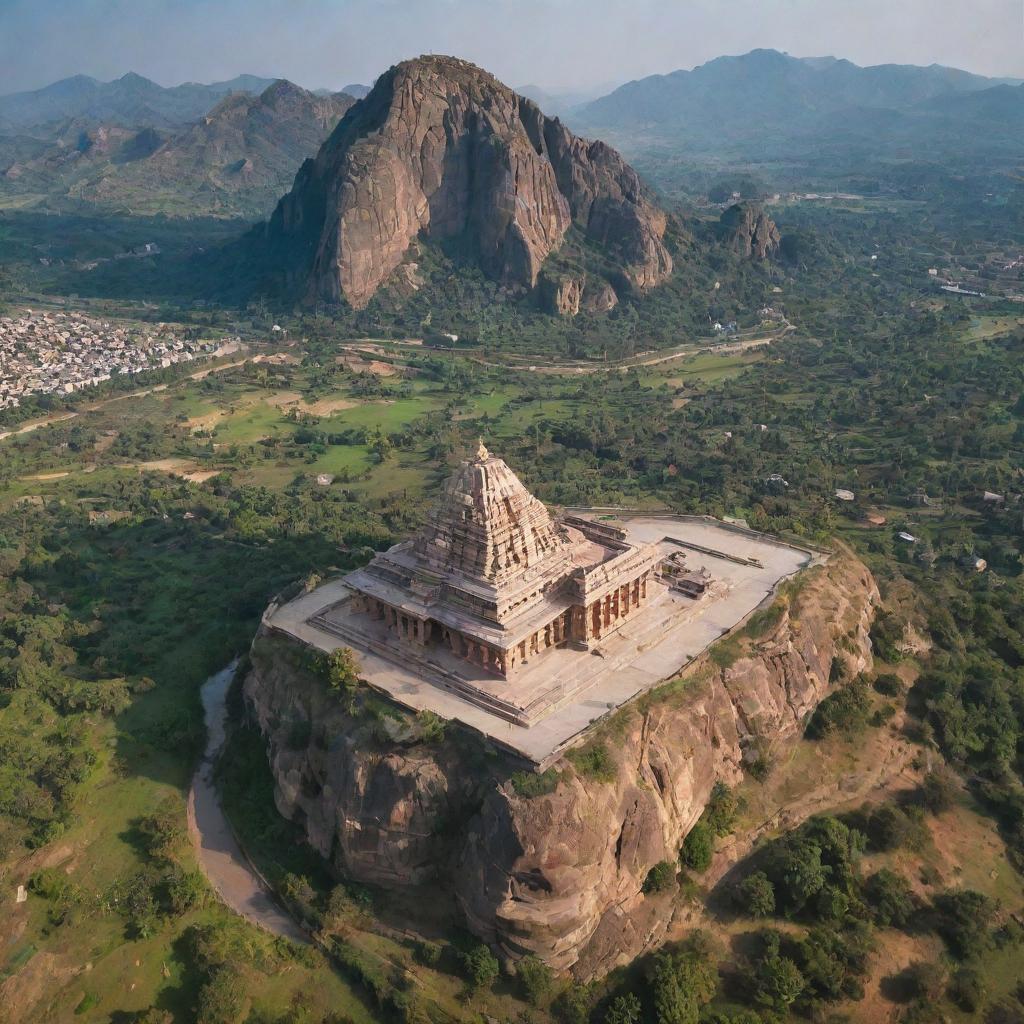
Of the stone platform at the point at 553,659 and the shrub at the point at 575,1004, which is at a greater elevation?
the stone platform at the point at 553,659

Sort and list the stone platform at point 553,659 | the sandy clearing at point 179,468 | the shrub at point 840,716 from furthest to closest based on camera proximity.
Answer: the sandy clearing at point 179,468
the shrub at point 840,716
the stone platform at point 553,659

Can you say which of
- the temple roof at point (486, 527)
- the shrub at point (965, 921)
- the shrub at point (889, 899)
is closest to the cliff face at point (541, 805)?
the shrub at point (889, 899)

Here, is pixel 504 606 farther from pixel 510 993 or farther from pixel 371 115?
pixel 371 115

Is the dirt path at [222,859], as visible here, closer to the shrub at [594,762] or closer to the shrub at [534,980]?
the shrub at [534,980]

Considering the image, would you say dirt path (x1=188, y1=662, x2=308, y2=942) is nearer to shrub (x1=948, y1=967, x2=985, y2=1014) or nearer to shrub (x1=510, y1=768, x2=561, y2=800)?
shrub (x1=510, y1=768, x2=561, y2=800)

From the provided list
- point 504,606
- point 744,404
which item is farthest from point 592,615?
point 744,404

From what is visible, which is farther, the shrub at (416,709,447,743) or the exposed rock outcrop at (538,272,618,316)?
the exposed rock outcrop at (538,272,618,316)

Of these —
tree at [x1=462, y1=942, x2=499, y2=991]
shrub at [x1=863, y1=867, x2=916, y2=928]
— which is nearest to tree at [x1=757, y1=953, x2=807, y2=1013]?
shrub at [x1=863, y1=867, x2=916, y2=928]
